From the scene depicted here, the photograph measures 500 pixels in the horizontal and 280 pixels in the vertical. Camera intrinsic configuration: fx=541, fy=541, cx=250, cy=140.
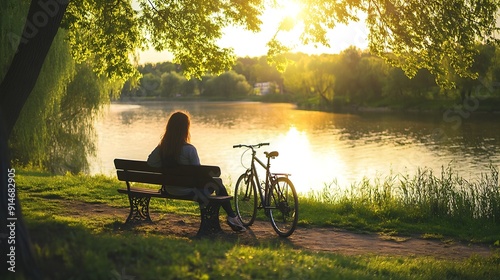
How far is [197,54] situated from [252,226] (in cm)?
559

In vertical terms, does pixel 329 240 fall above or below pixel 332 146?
above

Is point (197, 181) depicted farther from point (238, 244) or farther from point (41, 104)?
point (41, 104)

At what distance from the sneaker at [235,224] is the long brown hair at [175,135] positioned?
1301mm

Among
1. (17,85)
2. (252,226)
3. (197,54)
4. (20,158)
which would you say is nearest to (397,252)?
(252,226)

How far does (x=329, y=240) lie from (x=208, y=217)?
221 centimetres

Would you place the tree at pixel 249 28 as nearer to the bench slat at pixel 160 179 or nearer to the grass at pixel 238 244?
the grass at pixel 238 244

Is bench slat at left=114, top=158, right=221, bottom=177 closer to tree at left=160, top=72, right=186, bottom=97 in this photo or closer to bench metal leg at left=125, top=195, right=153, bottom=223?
bench metal leg at left=125, top=195, right=153, bottom=223

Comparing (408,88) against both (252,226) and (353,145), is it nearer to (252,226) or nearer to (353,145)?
(353,145)

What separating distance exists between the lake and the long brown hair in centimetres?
948

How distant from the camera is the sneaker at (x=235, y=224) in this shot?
862cm

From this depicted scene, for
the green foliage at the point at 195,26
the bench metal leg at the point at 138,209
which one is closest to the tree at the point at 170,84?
the green foliage at the point at 195,26

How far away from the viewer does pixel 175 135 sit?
826 cm

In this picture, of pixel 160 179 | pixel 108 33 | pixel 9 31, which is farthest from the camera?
pixel 9 31

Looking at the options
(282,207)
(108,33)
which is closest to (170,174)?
(282,207)
